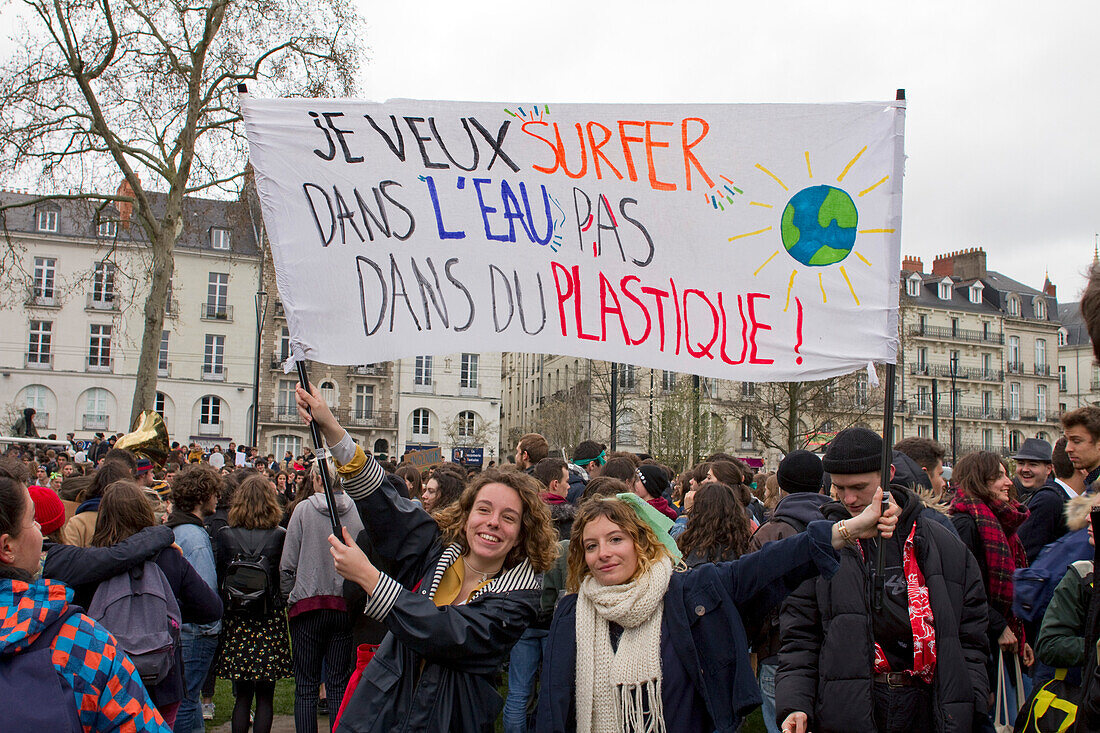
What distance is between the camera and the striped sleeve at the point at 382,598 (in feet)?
10.0

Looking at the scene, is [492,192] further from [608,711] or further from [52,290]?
[52,290]

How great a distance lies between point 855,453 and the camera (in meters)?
3.83

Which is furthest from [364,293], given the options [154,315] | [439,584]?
[154,315]

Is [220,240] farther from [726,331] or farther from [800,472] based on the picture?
[726,331]

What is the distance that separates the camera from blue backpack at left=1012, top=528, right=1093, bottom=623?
423cm

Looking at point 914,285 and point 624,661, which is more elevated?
point 914,285

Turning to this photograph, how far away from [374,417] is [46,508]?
51429 mm

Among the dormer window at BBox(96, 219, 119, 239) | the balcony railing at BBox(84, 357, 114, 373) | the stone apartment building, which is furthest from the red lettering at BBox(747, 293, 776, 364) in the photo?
the balcony railing at BBox(84, 357, 114, 373)

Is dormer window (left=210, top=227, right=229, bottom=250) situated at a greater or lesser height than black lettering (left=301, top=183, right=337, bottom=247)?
greater

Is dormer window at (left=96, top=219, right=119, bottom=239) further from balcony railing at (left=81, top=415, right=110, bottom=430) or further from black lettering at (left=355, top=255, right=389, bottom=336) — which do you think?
black lettering at (left=355, top=255, right=389, bottom=336)

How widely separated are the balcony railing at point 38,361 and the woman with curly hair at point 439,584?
180ft

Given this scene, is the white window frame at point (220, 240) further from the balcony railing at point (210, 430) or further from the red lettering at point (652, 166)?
the red lettering at point (652, 166)

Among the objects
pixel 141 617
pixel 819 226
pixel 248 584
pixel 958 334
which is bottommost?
pixel 248 584

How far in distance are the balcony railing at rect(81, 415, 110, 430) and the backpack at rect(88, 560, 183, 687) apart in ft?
169
